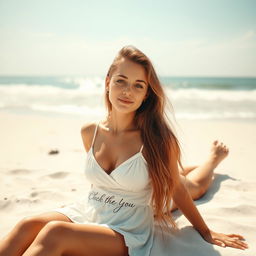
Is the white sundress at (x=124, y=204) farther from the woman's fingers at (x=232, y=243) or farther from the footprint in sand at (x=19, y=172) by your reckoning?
the footprint in sand at (x=19, y=172)

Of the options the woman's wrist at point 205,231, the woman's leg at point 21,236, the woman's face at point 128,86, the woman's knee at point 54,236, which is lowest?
the woman's wrist at point 205,231

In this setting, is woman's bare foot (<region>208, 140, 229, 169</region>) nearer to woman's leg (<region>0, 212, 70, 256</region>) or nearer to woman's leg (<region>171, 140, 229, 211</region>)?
woman's leg (<region>171, 140, 229, 211</region>)

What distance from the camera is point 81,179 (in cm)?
420

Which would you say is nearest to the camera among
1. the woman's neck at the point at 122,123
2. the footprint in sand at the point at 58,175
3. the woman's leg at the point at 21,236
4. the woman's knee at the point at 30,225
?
the woman's leg at the point at 21,236

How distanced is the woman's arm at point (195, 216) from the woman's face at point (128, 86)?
0.78 metres

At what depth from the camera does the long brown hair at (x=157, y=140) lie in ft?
7.84

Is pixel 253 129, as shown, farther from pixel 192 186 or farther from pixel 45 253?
pixel 45 253

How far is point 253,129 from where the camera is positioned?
734cm

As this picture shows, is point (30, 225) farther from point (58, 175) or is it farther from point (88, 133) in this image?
point (58, 175)

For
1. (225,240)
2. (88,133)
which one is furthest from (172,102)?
(225,240)

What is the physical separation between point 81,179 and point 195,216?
2125mm

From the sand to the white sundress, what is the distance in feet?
0.74

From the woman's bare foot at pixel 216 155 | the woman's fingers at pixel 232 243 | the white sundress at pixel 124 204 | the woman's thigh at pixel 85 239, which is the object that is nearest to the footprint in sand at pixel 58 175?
the woman's bare foot at pixel 216 155

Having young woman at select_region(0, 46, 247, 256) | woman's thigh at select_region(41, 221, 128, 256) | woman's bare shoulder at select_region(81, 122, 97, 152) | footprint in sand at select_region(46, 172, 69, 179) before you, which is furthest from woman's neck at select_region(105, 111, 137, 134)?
footprint in sand at select_region(46, 172, 69, 179)
